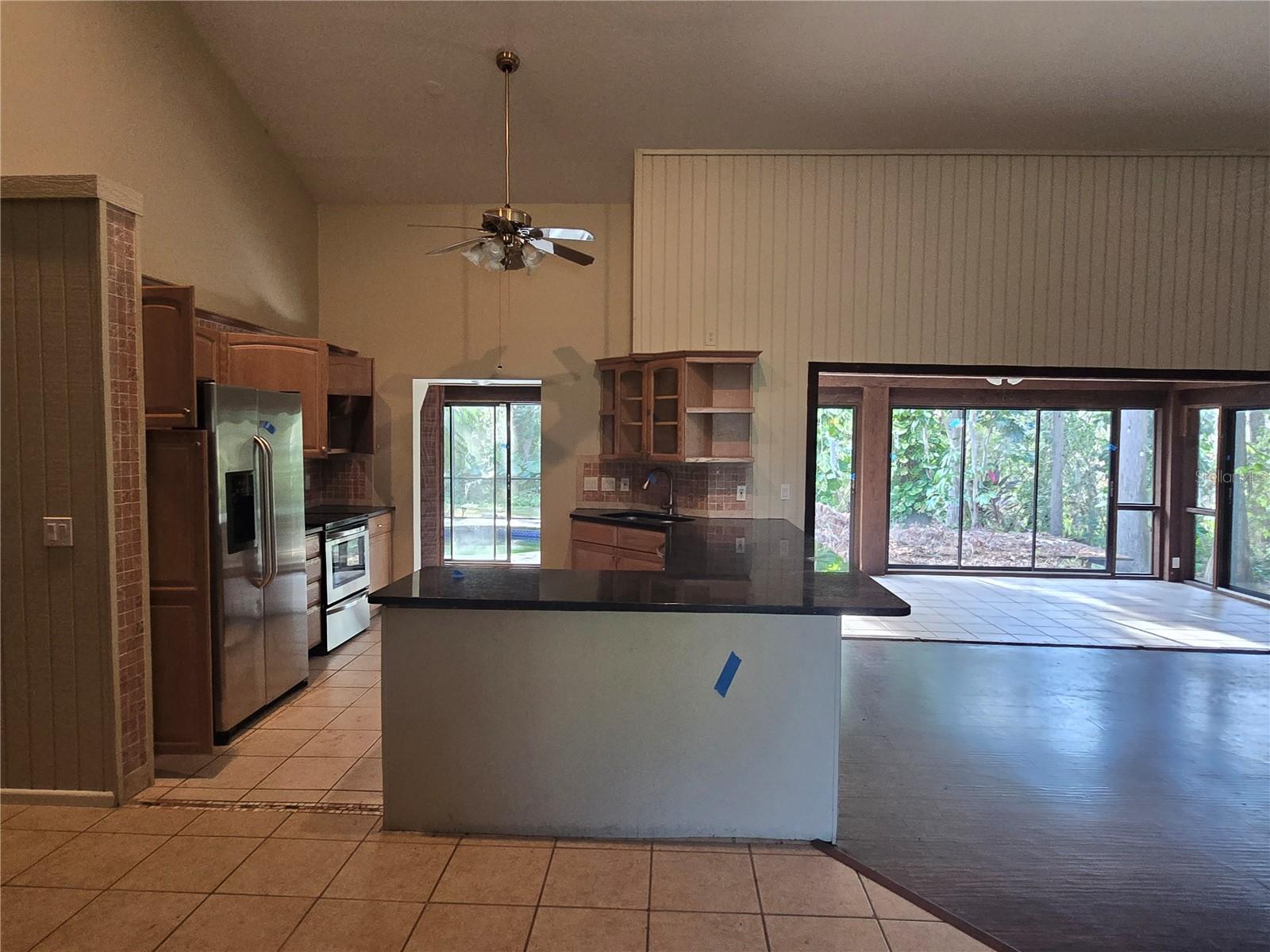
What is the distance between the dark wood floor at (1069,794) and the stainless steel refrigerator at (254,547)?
2659mm

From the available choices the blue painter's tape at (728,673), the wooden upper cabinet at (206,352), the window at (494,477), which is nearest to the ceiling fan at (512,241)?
the wooden upper cabinet at (206,352)

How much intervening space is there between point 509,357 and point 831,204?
2.60 metres

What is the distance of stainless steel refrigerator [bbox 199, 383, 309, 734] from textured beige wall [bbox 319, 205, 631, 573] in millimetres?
1945

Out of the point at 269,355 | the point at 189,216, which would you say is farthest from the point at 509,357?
the point at 189,216

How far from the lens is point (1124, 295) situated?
15.7ft

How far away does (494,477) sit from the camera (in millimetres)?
8273

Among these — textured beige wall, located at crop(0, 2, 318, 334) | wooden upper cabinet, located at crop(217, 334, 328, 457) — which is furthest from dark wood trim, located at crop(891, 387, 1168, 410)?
textured beige wall, located at crop(0, 2, 318, 334)

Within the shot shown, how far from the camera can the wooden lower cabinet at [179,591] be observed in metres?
2.91

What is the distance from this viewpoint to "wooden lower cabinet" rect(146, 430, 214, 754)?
2.91m

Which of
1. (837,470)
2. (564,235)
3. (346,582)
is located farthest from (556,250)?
(837,470)

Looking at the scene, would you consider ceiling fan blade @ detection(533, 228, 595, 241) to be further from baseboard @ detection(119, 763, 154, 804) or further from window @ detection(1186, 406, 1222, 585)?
window @ detection(1186, 406, 1222, 585)

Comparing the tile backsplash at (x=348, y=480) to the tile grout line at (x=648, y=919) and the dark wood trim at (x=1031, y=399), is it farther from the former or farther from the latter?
the dark wood trim at (x=1031, y=399)

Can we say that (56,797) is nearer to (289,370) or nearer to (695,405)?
(289,370)

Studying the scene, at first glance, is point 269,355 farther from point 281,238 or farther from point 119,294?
point 119,294
